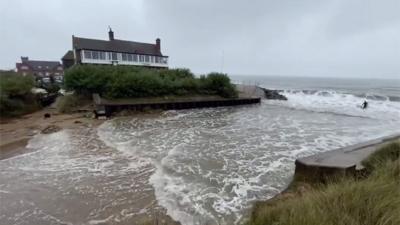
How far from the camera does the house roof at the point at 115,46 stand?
3731cm

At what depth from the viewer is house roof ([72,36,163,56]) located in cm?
3731

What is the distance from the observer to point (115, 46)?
→ 40250mm

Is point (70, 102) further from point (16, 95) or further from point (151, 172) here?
point (151, 172)

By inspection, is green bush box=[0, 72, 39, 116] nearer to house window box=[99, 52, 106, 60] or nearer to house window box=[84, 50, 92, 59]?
house window box=[84, 50, 92, 59]

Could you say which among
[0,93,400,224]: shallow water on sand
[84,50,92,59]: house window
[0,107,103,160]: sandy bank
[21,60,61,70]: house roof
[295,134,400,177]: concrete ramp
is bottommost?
[0,93,400,224]: shallow water on sand

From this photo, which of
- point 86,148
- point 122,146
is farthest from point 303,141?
point 86,148

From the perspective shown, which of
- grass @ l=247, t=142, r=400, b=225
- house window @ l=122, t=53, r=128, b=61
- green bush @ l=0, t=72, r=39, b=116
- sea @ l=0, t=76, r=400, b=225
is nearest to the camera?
grass @ l=247, t=142, r=400, b=225

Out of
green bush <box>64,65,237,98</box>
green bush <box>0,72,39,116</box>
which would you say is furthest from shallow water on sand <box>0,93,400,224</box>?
green bush <box>64,65,237,98</box>

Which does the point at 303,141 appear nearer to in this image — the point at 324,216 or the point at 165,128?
the point at 165,128

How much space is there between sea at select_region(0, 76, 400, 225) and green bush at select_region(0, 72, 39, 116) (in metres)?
9.38

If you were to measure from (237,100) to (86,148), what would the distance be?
2290 centimetres

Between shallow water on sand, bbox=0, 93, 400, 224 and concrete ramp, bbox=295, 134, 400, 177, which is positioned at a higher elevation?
concrete ramp, bbox=295, 134, 400, 177

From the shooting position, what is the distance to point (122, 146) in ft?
42.0

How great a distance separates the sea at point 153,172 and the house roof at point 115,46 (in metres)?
24.4
